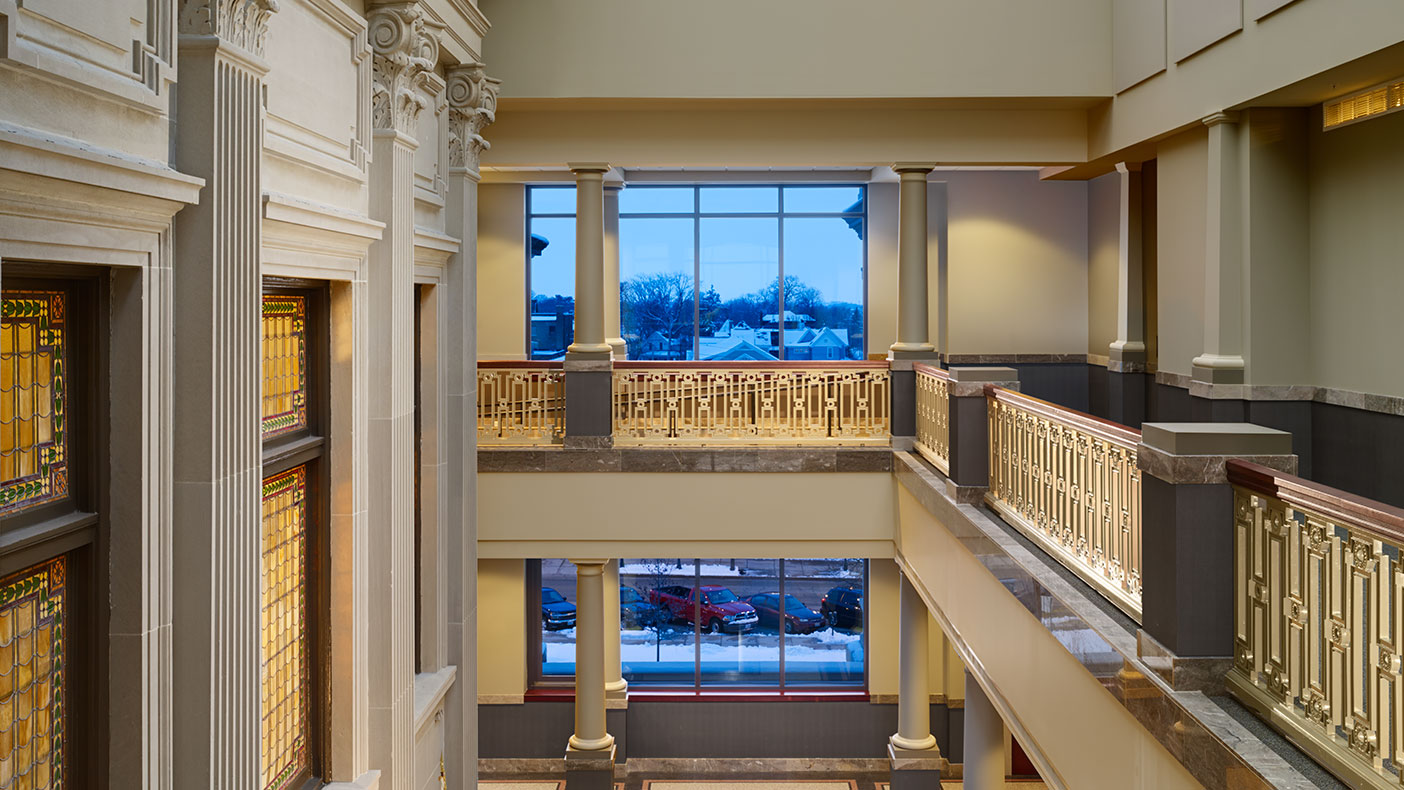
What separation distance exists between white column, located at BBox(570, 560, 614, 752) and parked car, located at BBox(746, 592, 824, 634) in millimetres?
4690

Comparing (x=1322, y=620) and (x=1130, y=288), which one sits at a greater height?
(x=1130, y=288)

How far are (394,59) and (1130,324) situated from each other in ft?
29.6

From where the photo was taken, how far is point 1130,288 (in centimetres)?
1220

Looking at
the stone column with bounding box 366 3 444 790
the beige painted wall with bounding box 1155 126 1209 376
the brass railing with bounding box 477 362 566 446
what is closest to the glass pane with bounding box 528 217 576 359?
the brass railing with bounding box 477 362 566 446

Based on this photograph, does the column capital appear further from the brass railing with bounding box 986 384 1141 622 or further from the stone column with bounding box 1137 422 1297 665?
the stone column with bounding box 1137 422 1297 665

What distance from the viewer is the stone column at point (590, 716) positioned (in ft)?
39.3

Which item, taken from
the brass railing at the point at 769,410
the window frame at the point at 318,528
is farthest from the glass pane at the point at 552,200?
the window frame at the point at 318,528

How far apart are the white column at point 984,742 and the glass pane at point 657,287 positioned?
33.8ft

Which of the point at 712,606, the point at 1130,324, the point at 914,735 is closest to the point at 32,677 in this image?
the point at 914,735

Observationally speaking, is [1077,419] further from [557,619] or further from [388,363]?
[557,619]

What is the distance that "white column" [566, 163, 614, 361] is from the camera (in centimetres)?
1106

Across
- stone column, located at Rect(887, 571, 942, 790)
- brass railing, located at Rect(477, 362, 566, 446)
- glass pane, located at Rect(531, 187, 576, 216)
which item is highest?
glass pane, located at Rect(531, 187, 576, 216)

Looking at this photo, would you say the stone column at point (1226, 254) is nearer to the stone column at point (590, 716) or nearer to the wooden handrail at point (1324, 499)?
the wooden handrail at point (1324, 499)

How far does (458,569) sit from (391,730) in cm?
195
